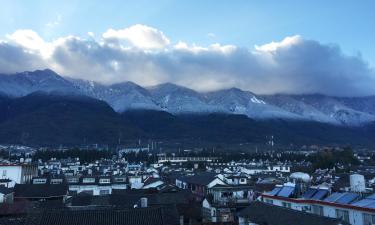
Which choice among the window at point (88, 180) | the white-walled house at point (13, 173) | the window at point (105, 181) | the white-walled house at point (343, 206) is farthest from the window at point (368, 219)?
the white-walled house at point (13, 173)

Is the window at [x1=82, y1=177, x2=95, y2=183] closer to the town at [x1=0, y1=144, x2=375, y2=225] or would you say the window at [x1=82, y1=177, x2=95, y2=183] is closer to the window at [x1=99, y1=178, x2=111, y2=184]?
the town at [x1=0, y1=144, x2=375, y2=225]

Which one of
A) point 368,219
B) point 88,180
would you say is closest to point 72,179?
point 88,180

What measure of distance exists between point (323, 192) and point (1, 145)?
632 ft

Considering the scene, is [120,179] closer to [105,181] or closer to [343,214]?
[105,181]

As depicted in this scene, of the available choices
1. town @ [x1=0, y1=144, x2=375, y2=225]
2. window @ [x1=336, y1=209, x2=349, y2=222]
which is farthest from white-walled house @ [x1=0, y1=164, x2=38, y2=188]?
window @ [x1=336, y1=209, x2=349, y2=222]

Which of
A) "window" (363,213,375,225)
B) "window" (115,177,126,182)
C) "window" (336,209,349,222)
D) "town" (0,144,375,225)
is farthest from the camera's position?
"window" (115,177,126,182)

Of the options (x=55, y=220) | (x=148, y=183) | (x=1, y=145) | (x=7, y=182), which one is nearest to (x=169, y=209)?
(x=55, y=220)

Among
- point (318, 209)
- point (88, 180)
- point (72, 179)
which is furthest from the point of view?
point (72, 179)

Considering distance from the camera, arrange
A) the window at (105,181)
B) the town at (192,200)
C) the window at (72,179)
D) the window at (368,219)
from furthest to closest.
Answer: the window at (72,179)
the window at (105,181)
the town at (192,200)
the window at (368,219)

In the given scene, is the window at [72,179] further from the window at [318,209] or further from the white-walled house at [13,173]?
the window at [318,209]

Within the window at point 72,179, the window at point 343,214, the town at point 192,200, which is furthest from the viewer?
the window at point 72,179

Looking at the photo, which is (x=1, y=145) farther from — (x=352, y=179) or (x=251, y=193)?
(x=352, y=179)

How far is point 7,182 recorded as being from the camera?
252 feet

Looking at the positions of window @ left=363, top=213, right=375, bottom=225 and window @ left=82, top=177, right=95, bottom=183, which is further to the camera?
window @ left=82, top=177, right=95, bottom=183
